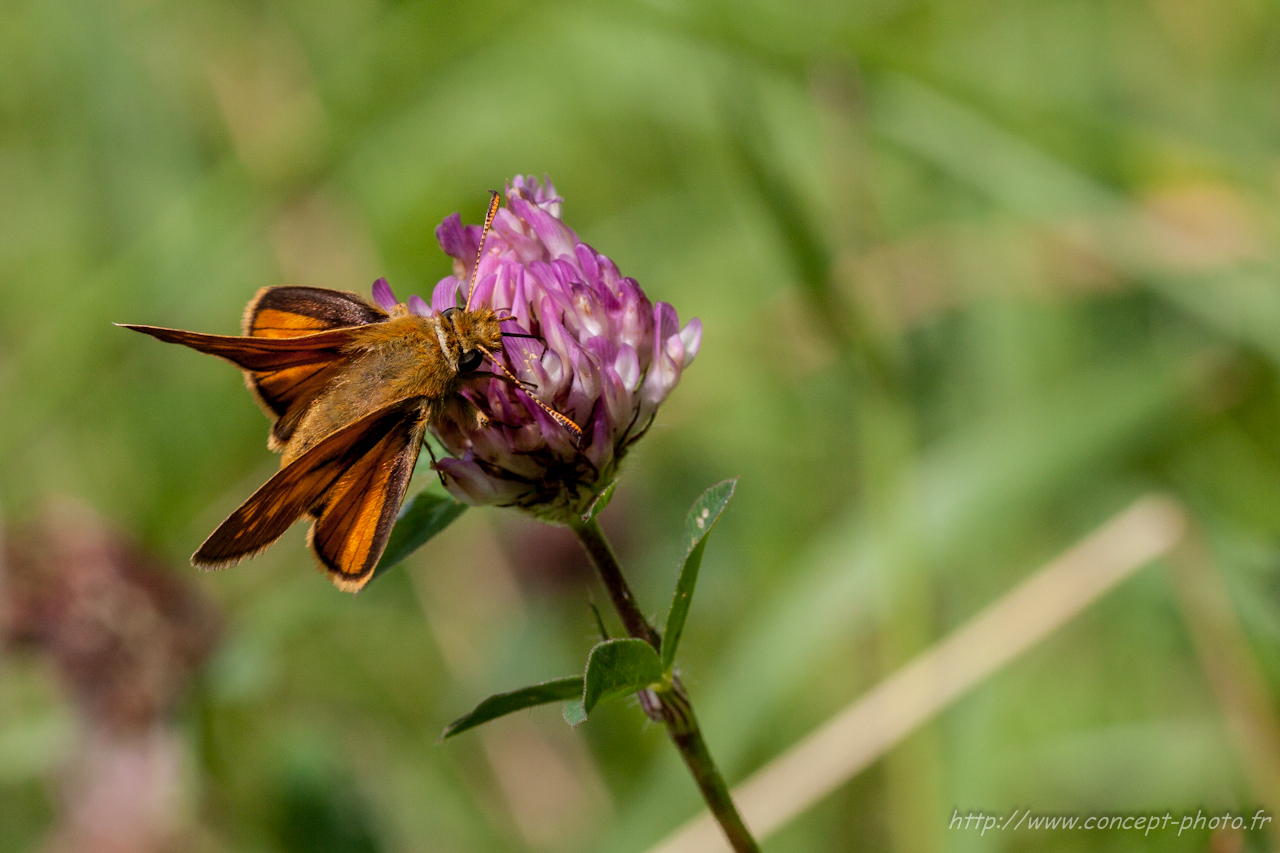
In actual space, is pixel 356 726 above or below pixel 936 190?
below

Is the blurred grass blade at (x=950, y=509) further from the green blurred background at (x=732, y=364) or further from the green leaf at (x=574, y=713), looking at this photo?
the green leaf at (x=574, y=713)

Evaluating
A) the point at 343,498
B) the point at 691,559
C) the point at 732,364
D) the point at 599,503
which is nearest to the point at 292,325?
the point at 343,498

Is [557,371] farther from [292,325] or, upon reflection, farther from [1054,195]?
[1054,195]

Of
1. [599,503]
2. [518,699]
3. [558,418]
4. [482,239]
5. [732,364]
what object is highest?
[732,364]

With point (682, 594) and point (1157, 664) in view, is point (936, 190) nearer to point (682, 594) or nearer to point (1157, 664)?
point (1157, 664)

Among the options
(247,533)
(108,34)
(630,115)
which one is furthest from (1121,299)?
(108,34)

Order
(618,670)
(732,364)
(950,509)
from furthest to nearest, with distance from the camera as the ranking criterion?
(732,364)
(950,509)
(618,670)

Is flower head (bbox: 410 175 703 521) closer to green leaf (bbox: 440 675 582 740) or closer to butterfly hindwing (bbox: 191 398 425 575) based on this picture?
butterfly hindwing (bbox: 191 398 425 575)
